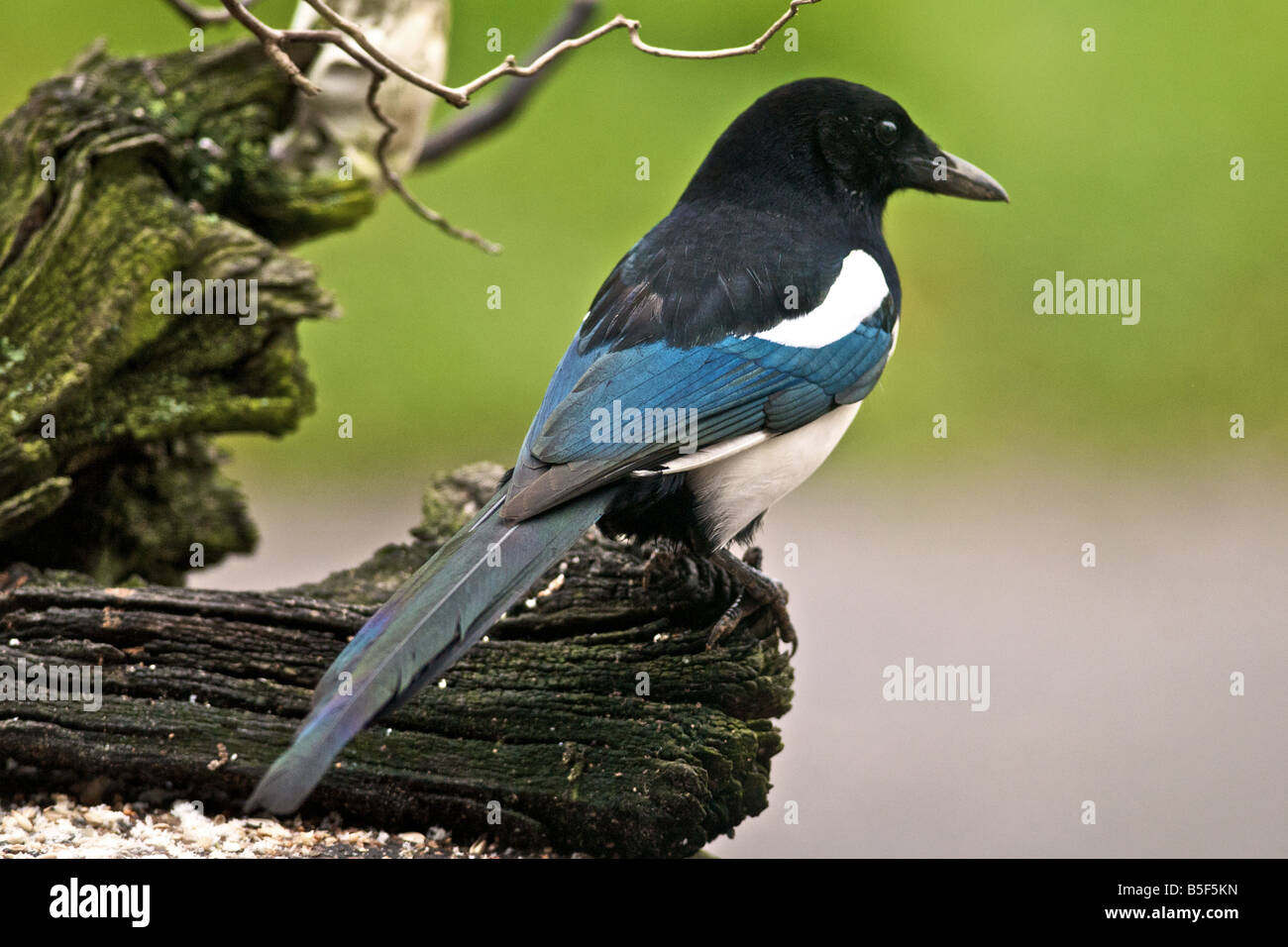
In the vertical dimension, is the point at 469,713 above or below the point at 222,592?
below

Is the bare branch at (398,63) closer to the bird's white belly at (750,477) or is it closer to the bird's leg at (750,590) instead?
the bird's white belly at (750,477)

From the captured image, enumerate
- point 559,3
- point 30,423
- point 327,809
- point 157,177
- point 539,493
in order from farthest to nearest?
point 559,3 → point 157,177 → point 30,423 → point 327,809 → point 539,493

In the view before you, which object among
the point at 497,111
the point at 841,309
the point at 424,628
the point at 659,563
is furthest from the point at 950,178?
the point at 424,628

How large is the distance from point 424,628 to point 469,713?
377 mm

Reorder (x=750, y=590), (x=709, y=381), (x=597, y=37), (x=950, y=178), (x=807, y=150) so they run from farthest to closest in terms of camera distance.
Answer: (x=950, y=178)
(x=807, y=150)
(x=750, y=590)
(x=709, y=381)
(x=597, y=37)

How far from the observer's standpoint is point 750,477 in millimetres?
1916

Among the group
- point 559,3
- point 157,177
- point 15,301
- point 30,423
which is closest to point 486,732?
point 30,423

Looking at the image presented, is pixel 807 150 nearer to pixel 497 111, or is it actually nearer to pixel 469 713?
pixel 469 713

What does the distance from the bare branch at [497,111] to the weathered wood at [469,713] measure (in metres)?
1.49

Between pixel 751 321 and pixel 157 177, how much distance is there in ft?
3.71

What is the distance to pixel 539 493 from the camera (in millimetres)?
1657

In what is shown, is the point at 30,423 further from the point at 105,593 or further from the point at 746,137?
the point at 746,137

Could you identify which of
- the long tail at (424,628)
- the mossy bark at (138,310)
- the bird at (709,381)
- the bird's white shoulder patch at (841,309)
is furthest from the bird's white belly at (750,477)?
the mossy bark at (138,310)

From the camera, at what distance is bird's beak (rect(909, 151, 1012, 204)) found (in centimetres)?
229
